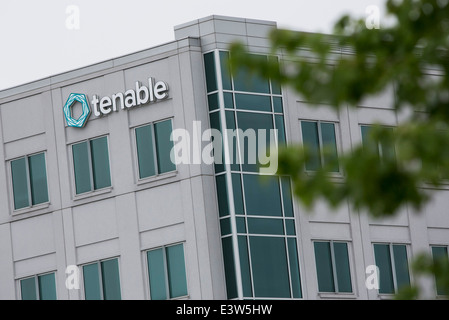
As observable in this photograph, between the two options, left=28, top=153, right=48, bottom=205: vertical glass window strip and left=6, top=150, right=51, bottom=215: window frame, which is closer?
left=6, top=150, right=51, bottom=215: window frame

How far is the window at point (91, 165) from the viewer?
157 feet

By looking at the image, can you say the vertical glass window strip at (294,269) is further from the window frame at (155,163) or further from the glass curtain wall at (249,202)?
the window frame at (155,163)

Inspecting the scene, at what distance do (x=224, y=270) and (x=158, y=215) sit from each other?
3.09 metres

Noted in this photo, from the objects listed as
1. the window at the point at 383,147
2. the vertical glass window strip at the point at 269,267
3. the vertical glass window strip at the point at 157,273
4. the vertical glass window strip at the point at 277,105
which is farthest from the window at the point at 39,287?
the window at the point at 383,147

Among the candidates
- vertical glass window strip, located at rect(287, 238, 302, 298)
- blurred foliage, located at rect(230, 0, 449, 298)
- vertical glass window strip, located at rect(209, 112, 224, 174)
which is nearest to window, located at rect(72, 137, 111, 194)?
vertical glass window strip, located at rect(209, 112, 224, 174)

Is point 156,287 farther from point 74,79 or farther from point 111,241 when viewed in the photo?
point 74,79

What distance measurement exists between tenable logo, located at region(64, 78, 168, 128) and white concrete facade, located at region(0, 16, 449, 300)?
0.23m

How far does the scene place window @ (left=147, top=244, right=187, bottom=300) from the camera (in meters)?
45.1

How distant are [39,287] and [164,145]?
25.3 feet

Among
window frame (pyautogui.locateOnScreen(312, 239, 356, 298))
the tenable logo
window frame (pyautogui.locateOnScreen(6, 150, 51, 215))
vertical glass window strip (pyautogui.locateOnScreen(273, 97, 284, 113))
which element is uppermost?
the tenable logo

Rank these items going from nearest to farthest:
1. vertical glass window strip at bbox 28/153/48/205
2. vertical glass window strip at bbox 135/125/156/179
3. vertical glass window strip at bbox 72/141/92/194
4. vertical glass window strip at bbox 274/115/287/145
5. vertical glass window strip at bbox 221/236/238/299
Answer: vertical glass window strip at bbox 221/236/238/299, vertical glass window strip at bbox 274/115/287/145, vertical glass window strip at bbox 135/125/156/179, vertical glass window strip at bbox 72/141/92/194, vertical glass window strip at bbox 28/153/48/205

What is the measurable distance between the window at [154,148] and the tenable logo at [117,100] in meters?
0.96

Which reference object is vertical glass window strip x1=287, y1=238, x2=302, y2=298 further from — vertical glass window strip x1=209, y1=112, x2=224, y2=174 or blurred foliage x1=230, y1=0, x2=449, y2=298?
blurred foliage x1=230, y1=0, x2=449, y2=298

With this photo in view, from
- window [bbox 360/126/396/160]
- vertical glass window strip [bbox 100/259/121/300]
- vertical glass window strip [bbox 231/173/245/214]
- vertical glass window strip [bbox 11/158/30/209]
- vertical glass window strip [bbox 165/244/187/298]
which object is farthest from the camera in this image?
vertical glass window strip [bbox 11/158/30/209]
